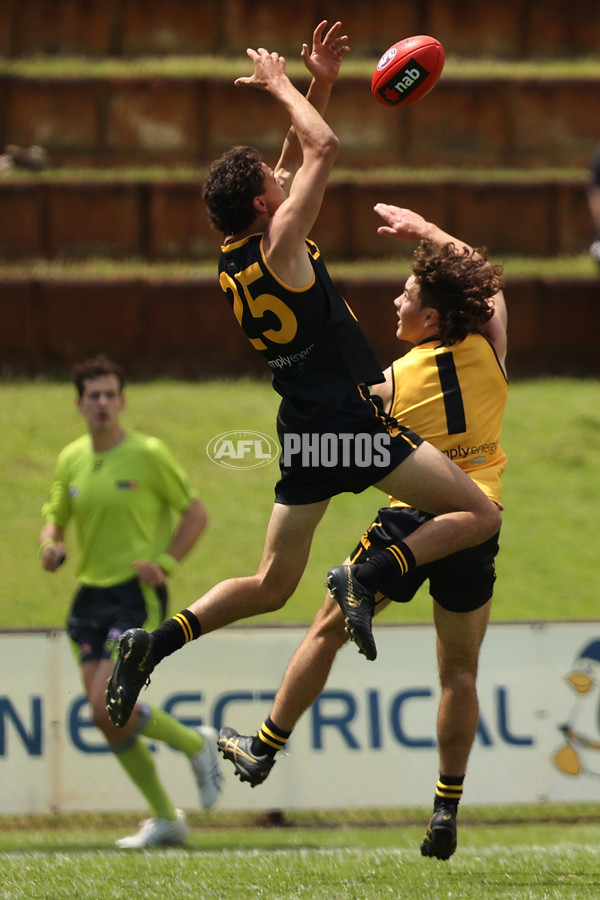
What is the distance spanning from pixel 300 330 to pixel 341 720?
12.3ft

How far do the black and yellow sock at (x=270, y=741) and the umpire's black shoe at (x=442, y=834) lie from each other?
0.72 metres

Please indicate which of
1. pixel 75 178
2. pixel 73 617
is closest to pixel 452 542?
pixel 73 617

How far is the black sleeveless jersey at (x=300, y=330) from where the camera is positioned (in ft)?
16.8

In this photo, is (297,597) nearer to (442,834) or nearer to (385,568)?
(442,834)

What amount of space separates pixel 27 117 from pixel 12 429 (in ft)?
16.2

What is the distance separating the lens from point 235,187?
5.15 metres

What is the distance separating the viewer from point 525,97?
16016mm

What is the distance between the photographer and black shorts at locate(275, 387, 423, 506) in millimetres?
5160

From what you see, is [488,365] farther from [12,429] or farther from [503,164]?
[503,164]

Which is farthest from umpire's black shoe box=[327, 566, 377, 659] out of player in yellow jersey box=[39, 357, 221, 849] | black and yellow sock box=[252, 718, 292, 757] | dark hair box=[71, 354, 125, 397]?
dark hair box=[71, 354, 125, 397]

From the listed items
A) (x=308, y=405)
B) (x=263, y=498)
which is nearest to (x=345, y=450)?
(x=308, y=405)

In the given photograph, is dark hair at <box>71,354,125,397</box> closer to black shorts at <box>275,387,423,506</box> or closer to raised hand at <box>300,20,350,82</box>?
black shorts at <box>275,387,423,506</box>

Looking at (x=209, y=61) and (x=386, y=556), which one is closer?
(x=386, y=556)

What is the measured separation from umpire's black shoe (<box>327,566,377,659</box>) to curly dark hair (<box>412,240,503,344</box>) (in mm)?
A: 1151
